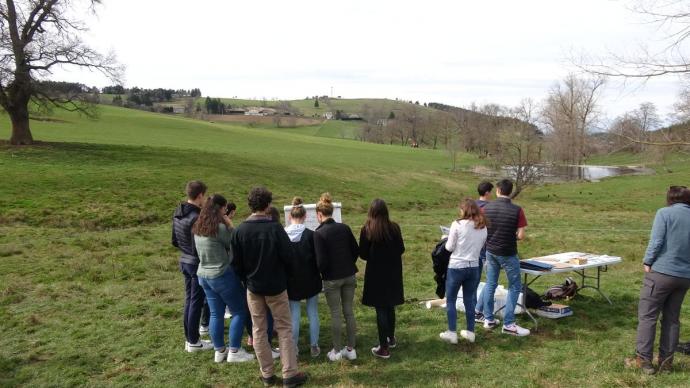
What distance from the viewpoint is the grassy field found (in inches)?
224

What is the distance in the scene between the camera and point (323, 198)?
6055mm

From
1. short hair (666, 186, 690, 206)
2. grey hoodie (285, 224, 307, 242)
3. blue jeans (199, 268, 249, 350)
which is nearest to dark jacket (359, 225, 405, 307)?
grey hoodie (285, 224, 307, 242)

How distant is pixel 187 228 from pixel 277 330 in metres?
1.79

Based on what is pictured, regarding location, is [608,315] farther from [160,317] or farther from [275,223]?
[160,317]

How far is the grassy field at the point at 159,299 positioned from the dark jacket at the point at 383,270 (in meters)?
0.76

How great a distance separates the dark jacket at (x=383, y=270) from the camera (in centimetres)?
607

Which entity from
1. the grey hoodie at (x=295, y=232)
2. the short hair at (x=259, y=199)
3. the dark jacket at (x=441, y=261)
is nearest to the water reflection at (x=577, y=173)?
the dark jacket at (x=441, y=261)

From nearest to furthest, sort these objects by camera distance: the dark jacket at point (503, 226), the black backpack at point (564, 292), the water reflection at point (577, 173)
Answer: the dark jacket at point (503, 226)
the black backpack at point (564, 292)
the water reflection at point (577, 173)

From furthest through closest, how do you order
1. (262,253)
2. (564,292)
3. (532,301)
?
(564,292)
(532,301)
(262,253)

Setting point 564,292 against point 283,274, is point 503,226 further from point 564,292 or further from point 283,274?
point 283,274

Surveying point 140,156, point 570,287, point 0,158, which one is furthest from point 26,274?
point 140,156

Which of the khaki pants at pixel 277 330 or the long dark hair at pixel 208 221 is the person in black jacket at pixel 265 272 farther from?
the long dark hair at pixel 208 221

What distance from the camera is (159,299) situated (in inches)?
342

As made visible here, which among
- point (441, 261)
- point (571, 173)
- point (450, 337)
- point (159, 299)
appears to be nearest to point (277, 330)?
point (450, 337)
